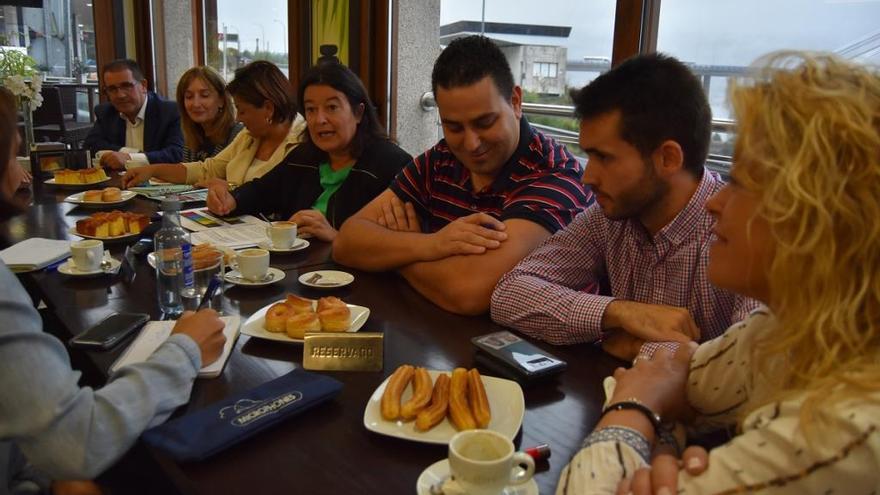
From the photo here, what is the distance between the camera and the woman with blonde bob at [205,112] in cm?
370

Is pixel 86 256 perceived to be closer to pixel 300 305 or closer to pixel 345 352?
pixel 300 305

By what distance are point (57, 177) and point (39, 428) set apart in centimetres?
261

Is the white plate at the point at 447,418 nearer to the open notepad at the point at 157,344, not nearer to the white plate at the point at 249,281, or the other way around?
the open notepad at the point at 157,344

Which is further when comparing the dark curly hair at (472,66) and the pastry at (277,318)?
the dark curly hair at (472,66)

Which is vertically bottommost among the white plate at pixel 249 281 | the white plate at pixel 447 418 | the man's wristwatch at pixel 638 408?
the white plate at pixel 447 418

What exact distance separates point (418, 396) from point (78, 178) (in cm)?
274

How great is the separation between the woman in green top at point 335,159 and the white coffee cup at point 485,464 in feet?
Result: 5.57

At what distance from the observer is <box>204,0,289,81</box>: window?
14.8 feet

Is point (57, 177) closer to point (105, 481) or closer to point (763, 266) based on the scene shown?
point (105, 481)

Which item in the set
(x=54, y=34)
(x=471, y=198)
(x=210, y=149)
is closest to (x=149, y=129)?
(x=210, y=149)

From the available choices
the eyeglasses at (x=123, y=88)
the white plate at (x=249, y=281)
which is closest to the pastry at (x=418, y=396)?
the white plate at (x=249, y=281)

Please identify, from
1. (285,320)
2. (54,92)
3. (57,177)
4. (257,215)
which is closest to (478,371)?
(285,320)

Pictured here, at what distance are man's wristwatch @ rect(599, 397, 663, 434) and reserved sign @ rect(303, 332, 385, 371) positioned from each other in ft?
1.40

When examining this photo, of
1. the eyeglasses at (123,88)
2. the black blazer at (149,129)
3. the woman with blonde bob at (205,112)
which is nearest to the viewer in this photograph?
the woman with blonde bob at (205,112)
